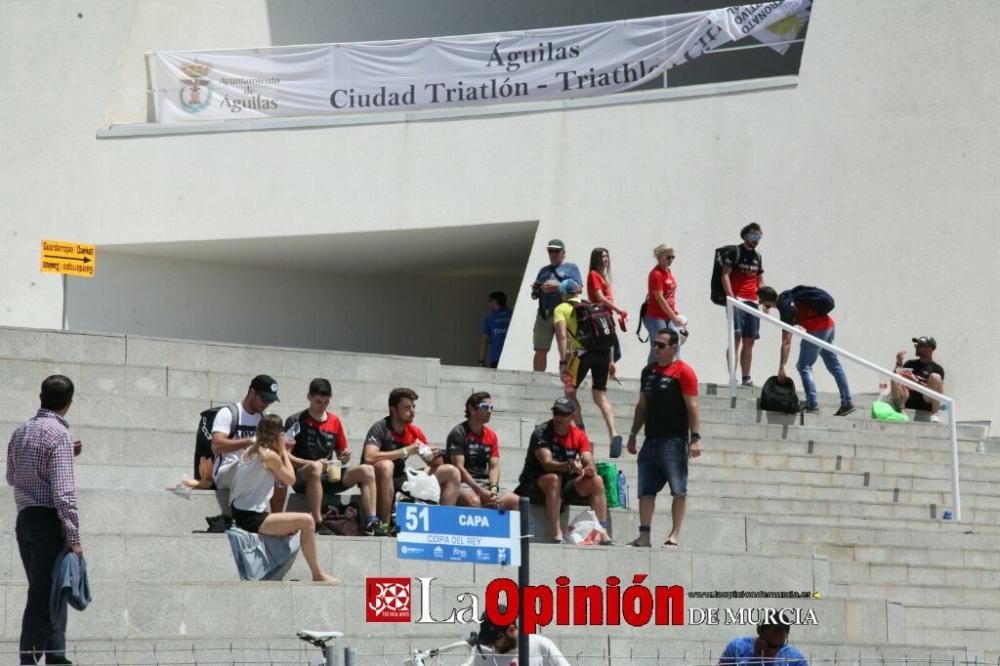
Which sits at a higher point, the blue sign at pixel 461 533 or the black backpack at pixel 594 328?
the black backpack at pixel 594 328

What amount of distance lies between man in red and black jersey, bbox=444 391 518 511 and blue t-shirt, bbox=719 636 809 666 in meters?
2.81

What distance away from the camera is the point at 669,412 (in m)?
10.6

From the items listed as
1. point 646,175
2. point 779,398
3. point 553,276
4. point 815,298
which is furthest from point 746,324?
point 646,175

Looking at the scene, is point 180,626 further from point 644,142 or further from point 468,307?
point 468,307

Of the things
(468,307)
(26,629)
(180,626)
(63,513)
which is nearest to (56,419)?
(63,513)

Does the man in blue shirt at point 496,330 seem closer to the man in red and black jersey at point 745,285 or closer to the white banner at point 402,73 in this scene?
the white banner at point 402,73

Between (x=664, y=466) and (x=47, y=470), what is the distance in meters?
4.27

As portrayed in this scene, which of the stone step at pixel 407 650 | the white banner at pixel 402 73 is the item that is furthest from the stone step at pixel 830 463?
the white banner at pixel 402 73

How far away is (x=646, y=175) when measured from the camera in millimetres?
17812

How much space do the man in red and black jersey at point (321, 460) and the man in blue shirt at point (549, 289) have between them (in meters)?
3.86

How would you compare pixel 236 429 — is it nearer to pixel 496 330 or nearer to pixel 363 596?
pixel 363 596

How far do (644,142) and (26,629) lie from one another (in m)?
11.4

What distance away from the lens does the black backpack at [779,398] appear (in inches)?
546

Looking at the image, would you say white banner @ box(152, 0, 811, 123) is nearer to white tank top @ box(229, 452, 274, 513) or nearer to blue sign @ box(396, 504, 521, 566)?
white tank top @ box(229, 452, 274, 513)
